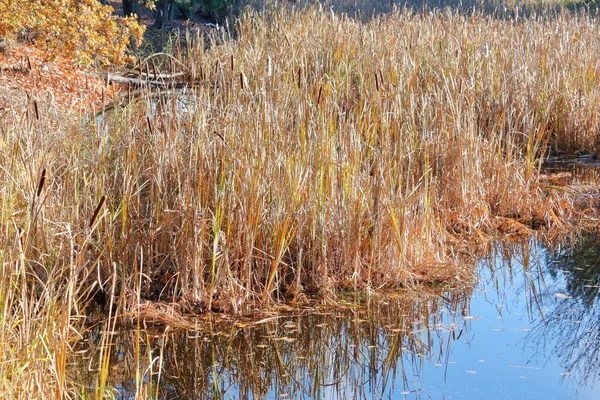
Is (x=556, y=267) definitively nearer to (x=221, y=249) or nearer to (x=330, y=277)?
(x=330, y=277)

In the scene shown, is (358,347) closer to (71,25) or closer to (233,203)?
(233,203)

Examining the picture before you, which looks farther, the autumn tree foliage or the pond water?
the autumn tree foliage

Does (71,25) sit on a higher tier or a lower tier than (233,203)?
higher

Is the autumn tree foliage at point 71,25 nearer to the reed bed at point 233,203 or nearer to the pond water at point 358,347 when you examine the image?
the reed bed at point 233,203

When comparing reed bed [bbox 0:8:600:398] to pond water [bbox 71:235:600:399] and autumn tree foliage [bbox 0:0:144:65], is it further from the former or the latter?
autumn tree foliage [bbox 0:0:144:65]

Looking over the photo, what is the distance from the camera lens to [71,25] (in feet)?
34.1

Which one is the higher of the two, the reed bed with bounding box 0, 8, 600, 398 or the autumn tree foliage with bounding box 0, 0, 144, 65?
the autumn tree foliage with bounding box 0, 0, 144, 65

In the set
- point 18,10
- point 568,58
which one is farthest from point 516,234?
point 18,10

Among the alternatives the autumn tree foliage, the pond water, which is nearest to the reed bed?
the pond water

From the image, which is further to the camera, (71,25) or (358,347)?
(71,25)

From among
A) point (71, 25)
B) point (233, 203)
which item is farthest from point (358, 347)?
point (71, 25)

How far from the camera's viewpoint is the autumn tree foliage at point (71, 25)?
32.9 ft

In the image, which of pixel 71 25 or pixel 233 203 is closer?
pixel 233 203

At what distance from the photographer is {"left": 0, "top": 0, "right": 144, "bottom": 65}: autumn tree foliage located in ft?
32.9
